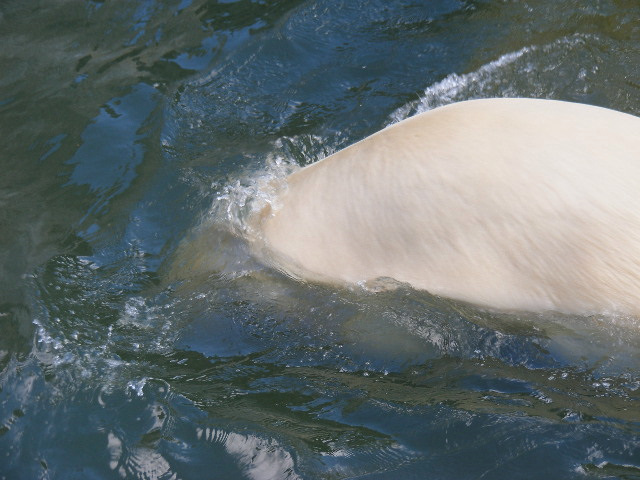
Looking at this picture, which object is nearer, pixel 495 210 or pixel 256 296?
pixel 495 210

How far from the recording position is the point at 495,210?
7.49ft

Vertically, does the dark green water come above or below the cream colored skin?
below

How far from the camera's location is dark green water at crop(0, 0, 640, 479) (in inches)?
86.4

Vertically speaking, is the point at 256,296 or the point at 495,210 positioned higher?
the point at 495,210

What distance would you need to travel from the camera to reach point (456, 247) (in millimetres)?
2330

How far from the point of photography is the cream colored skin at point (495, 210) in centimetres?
221

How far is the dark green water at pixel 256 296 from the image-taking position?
220 cm

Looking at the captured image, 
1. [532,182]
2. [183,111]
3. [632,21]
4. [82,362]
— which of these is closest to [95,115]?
[183,111]

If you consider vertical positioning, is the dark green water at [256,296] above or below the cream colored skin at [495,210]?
below

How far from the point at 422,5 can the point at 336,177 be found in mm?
2527

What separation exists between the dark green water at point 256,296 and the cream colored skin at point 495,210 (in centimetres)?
12

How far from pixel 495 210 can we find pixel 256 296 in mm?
956

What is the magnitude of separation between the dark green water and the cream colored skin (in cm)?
12

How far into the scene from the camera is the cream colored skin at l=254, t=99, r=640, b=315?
2209 millimetres
